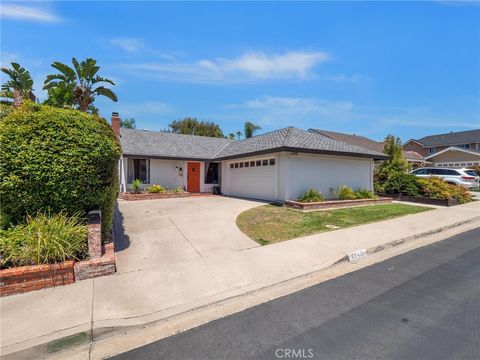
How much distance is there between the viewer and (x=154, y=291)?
4492mm

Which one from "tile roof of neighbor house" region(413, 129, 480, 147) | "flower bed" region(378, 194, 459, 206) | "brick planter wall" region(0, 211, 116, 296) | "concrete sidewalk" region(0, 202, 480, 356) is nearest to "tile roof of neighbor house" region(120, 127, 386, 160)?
"flower bed" region(378, 194, 459, 206)

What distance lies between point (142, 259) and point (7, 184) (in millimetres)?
2816

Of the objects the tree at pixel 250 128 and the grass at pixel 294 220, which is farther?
the tree at pixel 250 128

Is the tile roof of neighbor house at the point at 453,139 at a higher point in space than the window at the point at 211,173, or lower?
higher

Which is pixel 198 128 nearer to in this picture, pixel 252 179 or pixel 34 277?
pixel 252 179

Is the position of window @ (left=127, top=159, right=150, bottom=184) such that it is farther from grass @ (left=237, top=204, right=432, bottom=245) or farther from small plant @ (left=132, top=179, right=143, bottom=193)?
grass @ (left=237, top=204, right=432, bottom=245)

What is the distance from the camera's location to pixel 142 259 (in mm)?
5926

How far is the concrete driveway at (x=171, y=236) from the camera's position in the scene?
19.9 ft

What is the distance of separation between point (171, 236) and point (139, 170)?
1175 cm

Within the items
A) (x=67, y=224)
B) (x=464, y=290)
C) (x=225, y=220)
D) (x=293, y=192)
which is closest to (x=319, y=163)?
(x=293, y=192)

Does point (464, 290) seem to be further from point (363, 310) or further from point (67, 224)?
point (67, 224)

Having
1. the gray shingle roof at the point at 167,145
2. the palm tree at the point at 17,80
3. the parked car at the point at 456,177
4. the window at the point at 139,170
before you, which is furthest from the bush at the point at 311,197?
the palm tree at the point at 17,80

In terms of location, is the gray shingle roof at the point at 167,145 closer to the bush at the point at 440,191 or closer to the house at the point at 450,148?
the bush at the point at 440,191

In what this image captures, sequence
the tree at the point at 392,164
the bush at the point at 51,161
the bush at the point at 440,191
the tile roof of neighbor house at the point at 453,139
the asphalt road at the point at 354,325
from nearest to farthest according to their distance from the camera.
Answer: the asphalt road at the point at 354,325 → the bush at the point at 51,161 → the bush at the point at 440,191 → the tree at the point at 392,164 → the tile roof of neighbor house at the point at 453,139
